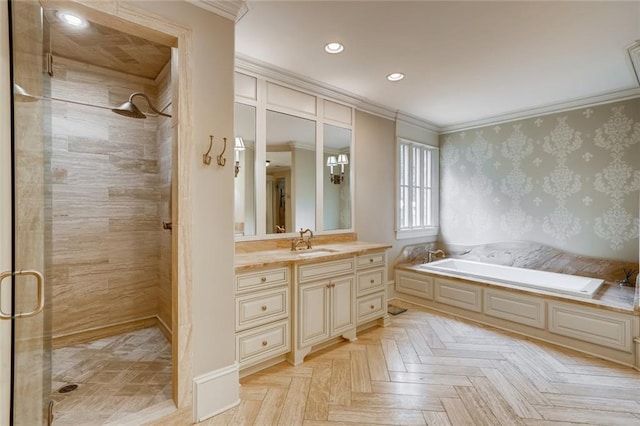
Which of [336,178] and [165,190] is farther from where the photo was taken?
[336,178]

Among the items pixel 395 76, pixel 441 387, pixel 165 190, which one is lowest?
pixel 441 387

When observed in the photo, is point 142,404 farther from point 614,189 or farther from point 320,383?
point 614,189

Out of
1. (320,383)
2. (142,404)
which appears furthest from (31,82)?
(320,383)

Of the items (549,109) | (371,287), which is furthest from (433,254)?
(549,109)

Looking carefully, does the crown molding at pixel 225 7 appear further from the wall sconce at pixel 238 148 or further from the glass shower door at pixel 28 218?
the wall sconce at pixel 238 148

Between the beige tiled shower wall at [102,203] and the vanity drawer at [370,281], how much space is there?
184 cm

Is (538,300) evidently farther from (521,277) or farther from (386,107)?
(386,107)

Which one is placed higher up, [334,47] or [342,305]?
[334,47]

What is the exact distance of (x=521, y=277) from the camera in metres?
3.66

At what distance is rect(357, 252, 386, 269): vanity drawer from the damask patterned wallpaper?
2083 mm

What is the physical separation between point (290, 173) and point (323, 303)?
1.30 meters

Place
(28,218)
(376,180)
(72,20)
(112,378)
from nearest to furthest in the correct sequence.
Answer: (28,218) → (72,20) → (112,378) → (376,180)

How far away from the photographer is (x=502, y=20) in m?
1.98

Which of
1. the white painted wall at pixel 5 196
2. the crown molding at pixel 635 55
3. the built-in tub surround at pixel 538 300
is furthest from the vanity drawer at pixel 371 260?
the crown molding at pixel 635 55
